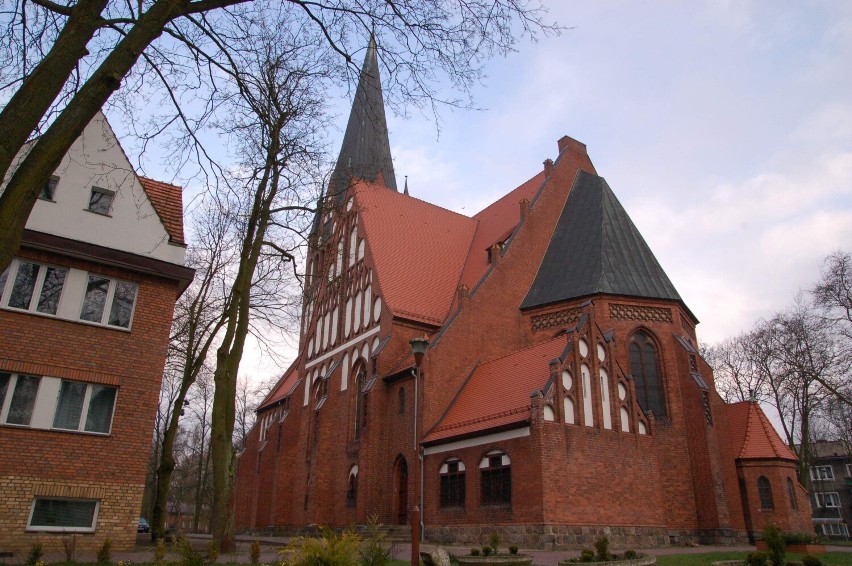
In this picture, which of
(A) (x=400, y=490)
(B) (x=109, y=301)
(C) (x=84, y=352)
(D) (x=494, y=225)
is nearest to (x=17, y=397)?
(C) (x=84, y=352)

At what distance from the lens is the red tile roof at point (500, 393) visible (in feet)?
61.2

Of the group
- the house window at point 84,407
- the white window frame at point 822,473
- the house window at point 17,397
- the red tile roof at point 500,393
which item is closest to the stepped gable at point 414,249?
the red tile roof at point 500,393

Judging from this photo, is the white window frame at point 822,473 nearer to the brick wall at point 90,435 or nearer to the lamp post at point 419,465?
the lamp post at point 419,465

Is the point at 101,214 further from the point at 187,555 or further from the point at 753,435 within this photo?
the point at 753,435

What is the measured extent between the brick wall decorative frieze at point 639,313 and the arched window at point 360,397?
980 cm

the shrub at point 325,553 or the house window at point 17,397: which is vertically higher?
the house window at point 17,397

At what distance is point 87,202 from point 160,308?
3.11 m

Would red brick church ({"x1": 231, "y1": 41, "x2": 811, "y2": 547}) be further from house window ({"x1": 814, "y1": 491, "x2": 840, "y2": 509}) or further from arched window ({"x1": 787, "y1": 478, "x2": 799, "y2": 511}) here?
house window ({"x1": 814, "y1": 491, "x2": 840, "y2": 509})

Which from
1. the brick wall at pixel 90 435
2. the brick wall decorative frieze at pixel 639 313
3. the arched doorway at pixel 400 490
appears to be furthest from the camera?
the brick wall decorative frieze at pixel 639 313

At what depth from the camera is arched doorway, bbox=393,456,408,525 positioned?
71.6ft

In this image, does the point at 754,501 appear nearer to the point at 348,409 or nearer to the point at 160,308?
the point at 348,409

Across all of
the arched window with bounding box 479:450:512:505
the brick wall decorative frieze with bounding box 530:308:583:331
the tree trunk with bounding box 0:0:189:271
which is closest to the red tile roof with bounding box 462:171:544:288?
the brick wall decorative frieze with bounding box 530:308:583:331

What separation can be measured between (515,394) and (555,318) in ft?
18.7

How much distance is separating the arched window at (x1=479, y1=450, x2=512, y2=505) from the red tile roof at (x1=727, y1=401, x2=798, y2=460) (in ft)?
33.7
